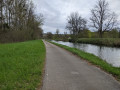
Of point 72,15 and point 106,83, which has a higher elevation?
point 72,15

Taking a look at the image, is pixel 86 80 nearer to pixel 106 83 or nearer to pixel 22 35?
pixel 106 83

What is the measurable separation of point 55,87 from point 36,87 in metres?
0.60

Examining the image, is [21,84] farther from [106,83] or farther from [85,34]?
[85,34]

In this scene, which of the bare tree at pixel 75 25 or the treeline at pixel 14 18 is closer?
the treeline at pixel 14 18

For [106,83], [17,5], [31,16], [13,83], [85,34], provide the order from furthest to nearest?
[85,34] < [31,16] < [17,5] < [106,83] < [13,83]

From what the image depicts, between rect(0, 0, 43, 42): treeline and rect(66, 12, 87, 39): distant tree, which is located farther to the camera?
rect(66, 12, 87, 39): distant tree

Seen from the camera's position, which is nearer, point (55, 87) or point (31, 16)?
point (55, 87)

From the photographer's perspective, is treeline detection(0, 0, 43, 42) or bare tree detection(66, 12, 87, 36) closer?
treeline detection(0, 0, 43, 42)

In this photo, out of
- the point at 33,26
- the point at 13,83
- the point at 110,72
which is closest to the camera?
the point at 13,83

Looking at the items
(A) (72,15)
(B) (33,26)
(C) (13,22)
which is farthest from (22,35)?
(A) (72,15)

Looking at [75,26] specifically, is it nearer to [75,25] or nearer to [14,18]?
[75,25]

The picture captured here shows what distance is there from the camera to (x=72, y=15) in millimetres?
48094

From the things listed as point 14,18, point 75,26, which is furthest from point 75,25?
point 14,18

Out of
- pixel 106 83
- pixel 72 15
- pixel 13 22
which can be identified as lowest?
pixel 106 83
